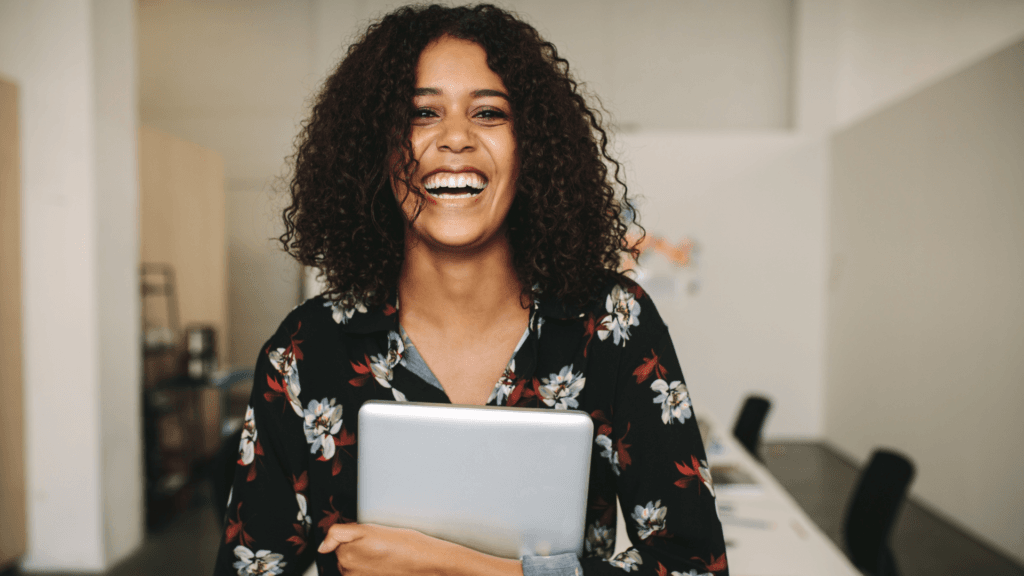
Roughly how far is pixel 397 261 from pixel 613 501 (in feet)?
1.83

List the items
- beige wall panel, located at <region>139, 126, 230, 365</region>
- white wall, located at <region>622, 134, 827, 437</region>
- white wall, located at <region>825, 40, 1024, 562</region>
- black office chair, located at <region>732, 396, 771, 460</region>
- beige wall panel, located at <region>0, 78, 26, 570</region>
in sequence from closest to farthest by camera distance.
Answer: beige wall panel, located at <region>0, 78, 26, 570</region>, black office chair, located at <region>732, 396, 771, 460</region>, white wall, located at <region>825, 40, 1024, 562</region>, beige wall panel, located at <region>139, 126, 230, 365</region>, white wall, located at <region>622, 134, 827, 437</region>

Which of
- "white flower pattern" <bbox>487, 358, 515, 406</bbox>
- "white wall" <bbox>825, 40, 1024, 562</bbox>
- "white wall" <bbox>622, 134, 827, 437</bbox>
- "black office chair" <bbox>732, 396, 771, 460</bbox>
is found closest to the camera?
"white flower pattern" <bbox>487, 358, 515, 406</bbox>

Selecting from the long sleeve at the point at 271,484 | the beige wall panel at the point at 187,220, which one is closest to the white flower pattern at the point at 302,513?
the long sleeve at the point at 271,484

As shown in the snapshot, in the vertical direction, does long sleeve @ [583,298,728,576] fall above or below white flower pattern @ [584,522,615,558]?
above

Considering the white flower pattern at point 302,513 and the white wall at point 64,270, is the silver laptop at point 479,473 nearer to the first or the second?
the white flower pattern at point 302,513

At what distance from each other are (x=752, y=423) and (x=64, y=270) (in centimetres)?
349

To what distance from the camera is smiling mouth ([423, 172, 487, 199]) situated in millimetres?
882

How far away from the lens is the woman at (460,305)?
86 centimetres

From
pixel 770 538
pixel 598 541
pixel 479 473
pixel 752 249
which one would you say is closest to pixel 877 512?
pixel 770 538

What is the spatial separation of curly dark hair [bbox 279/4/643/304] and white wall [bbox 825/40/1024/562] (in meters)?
3.43

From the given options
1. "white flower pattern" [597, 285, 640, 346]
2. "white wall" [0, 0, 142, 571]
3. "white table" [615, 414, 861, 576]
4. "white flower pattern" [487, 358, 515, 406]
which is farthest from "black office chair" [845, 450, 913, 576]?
"white wall" [0, 0, 142, 571]

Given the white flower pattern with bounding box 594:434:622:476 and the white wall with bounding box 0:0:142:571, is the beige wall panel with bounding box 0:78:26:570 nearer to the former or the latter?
the white wall with bounding box 0:0:142:571

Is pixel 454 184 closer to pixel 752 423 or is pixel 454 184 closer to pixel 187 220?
pixel 752 423

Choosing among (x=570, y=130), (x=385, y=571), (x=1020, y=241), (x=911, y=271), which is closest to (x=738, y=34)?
(x=911, y=271)
